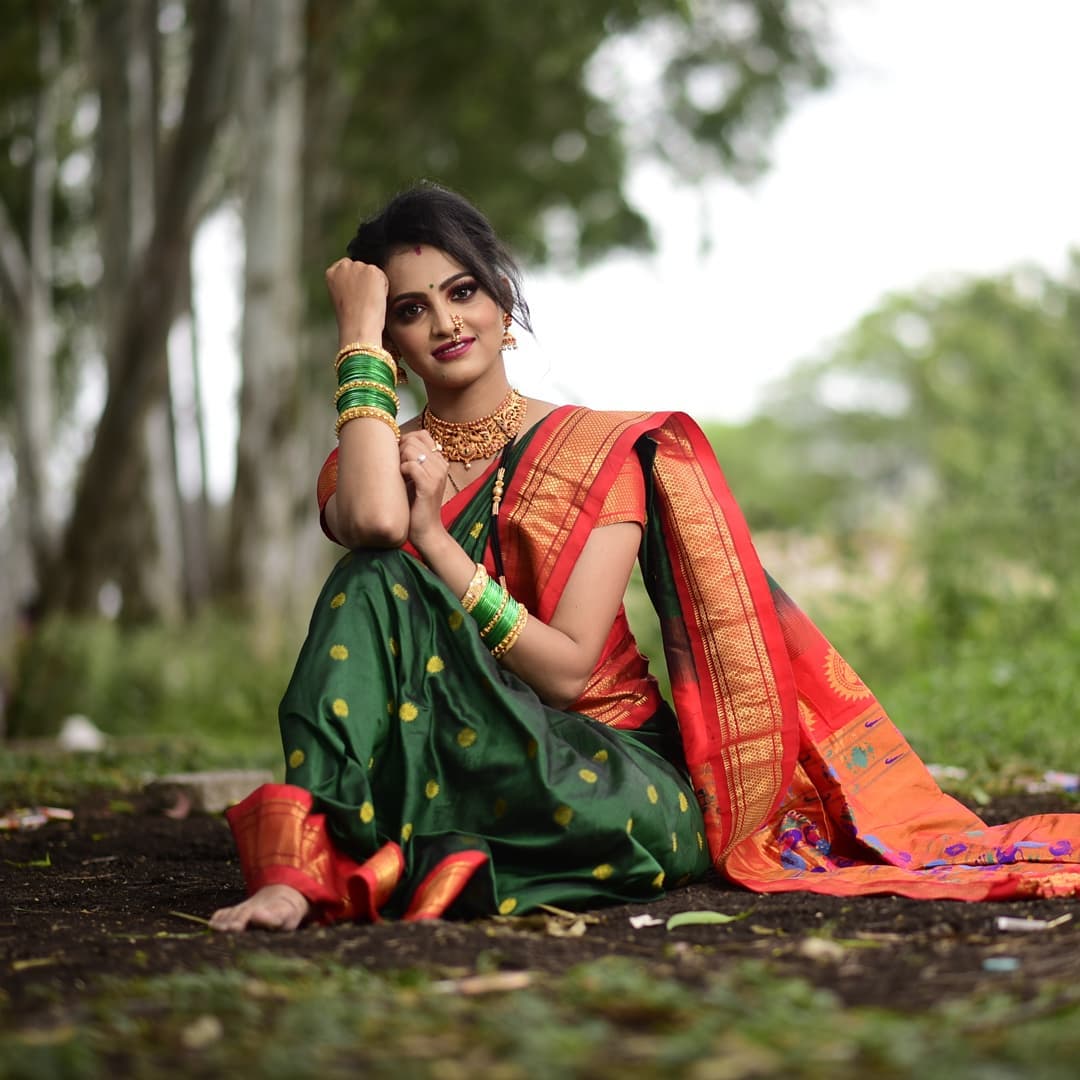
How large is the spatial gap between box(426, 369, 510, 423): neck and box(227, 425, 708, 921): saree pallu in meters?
0.52

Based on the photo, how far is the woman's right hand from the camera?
11.4 ft

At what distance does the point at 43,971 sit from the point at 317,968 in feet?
1.61

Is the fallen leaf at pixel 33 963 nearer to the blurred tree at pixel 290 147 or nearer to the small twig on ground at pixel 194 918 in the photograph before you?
the small twig on ground at pixel 194 918

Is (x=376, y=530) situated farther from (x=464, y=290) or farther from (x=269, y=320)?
(x=269, y=320)

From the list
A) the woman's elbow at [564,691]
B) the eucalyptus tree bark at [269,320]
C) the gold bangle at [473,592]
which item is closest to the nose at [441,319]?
the gold bangle at [473,592]

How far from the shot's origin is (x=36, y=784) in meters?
6.09

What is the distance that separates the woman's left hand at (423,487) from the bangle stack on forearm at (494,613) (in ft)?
0.47

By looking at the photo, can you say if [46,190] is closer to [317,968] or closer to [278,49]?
[278,49]

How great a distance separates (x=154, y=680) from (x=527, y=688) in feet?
26.6

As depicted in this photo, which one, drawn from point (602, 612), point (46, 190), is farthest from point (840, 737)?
point (46, 190)

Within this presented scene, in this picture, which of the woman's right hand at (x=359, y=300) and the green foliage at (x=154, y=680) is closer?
the woman's right hand at (x=359, y=300)

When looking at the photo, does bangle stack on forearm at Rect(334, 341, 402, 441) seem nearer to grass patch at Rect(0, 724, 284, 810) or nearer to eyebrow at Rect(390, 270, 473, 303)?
eyebrow at Rect(390, 270, 473, 303)

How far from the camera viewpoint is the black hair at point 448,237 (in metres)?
3.58

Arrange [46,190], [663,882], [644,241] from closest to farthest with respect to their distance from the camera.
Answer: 1. [663,882]
2. [46,190]
3. [644,241]
